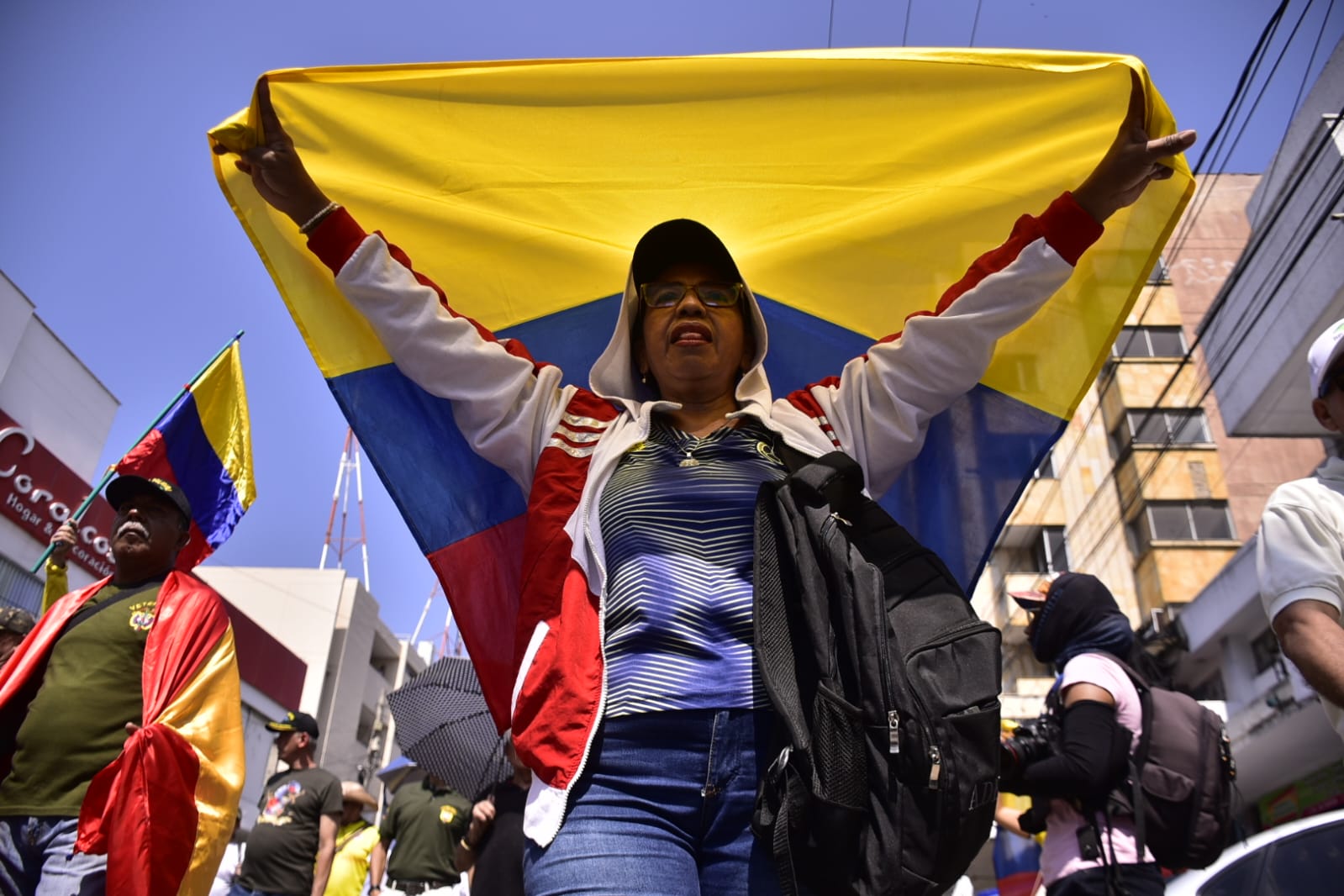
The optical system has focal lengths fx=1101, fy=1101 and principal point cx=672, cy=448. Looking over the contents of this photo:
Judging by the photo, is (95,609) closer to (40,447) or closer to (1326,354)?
(1326,354)

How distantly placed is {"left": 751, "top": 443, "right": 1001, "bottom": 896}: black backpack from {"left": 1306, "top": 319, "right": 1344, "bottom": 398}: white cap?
4.14 ft

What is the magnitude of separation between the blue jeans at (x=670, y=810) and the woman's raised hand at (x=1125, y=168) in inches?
60.1

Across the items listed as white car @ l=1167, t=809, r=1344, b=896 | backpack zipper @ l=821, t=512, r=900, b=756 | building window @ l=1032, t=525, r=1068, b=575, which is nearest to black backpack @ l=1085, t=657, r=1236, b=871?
white car @ l=1167, t=809, r=1344, b=896

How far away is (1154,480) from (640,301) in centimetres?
2912

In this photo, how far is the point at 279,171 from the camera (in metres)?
2.75

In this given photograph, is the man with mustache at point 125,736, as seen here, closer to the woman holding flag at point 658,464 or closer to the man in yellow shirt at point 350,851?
the woman holding flag at point 658,464

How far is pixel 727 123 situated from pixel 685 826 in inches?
93.9

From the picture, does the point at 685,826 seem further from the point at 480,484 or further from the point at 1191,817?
the point at 1191,817

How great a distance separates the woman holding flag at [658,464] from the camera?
1.99 meters

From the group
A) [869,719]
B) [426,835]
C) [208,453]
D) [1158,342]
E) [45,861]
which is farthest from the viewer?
[1158,342]

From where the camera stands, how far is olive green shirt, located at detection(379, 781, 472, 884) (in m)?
7.79

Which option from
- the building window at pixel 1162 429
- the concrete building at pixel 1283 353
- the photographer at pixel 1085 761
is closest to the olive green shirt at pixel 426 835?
the photographer at pixel 1085 761

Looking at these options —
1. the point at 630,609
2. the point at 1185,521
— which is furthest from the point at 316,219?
the point at 1185,521

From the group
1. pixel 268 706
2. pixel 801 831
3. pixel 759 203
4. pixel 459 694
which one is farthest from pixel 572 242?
pixel 268 706
